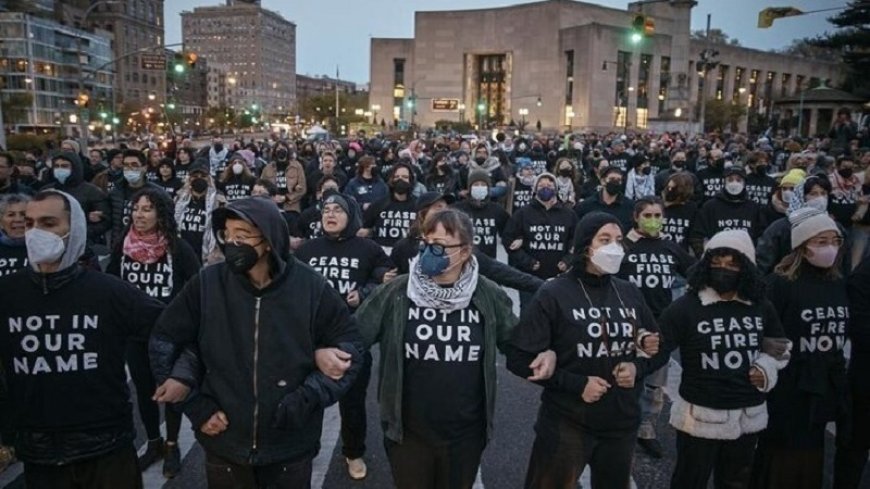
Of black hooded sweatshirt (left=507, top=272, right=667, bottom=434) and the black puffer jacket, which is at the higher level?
the black puffer jacket

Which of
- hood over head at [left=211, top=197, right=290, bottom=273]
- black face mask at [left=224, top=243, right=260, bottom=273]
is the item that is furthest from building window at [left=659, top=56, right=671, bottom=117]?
black face mask at [left=224, top=243, right=260, bottom=273]

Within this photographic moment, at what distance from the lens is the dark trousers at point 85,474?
315cm

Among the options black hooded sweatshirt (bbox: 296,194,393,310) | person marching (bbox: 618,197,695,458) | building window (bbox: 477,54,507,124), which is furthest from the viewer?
building window (bbox: 477,54,507,124)

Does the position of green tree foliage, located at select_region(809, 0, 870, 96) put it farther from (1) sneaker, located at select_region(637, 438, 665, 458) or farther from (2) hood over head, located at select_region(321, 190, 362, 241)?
(2) hood over head, located at select_region(321, 190, 362, 241)

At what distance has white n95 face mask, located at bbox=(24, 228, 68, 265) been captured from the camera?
3.08m

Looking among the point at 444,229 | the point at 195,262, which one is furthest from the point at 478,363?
the point at 195,262

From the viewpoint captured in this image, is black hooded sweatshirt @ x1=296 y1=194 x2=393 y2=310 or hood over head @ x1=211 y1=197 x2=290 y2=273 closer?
hood over head @ x1=211 y1=197 x2=290 y2=273

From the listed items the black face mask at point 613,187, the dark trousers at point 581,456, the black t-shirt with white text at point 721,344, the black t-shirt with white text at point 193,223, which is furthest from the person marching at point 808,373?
the black t-shirt with white text at point 193,223

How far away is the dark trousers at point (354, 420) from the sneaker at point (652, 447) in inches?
84.7

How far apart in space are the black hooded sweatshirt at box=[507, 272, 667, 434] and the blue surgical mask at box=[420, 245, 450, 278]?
1.83 ft

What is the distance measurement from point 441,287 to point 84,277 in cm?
184

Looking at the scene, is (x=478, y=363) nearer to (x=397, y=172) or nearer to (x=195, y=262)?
(x=195, y=262)

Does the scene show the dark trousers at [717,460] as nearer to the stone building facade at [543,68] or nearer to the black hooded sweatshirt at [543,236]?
the black hooded sweatshirt at [543,236]

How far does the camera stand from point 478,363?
334 cm
